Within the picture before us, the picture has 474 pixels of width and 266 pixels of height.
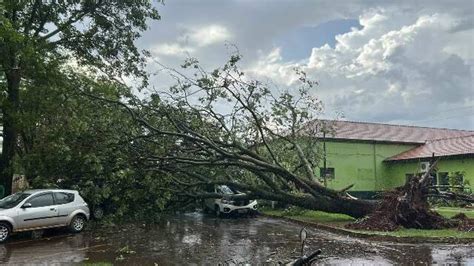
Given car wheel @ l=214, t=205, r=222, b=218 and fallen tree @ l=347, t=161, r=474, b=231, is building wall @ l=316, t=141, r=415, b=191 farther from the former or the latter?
fallen tree @ l=347, t=161, r=474, b=231

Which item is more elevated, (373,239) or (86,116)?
(86,116)

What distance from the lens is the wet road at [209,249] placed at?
1155 cm

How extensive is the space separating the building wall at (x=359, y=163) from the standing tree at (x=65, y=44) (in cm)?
1726

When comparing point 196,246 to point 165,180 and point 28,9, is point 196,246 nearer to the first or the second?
point 165,180

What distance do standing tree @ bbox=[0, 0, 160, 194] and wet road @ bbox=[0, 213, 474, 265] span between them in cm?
672

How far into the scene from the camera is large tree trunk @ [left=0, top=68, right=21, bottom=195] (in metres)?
19.8

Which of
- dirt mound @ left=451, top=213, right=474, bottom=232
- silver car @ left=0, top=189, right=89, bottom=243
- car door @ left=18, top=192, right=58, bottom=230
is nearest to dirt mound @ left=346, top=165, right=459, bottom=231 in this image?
dirt mound @ left=451, top=213, right=474, bottom=232

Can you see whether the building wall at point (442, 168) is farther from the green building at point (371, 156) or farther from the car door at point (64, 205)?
the car door at point (64, 205)

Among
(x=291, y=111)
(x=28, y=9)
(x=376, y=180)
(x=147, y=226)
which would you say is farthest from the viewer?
(x=376, y=180)

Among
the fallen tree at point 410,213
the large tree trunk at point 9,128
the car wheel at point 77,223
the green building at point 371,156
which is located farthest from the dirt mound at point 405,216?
the green building at point 371,156

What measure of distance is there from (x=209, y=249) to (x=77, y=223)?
572 cm

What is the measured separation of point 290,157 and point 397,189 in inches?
279

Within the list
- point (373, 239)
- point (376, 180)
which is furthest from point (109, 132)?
point (376, 180)

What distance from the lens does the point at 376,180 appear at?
119ft
